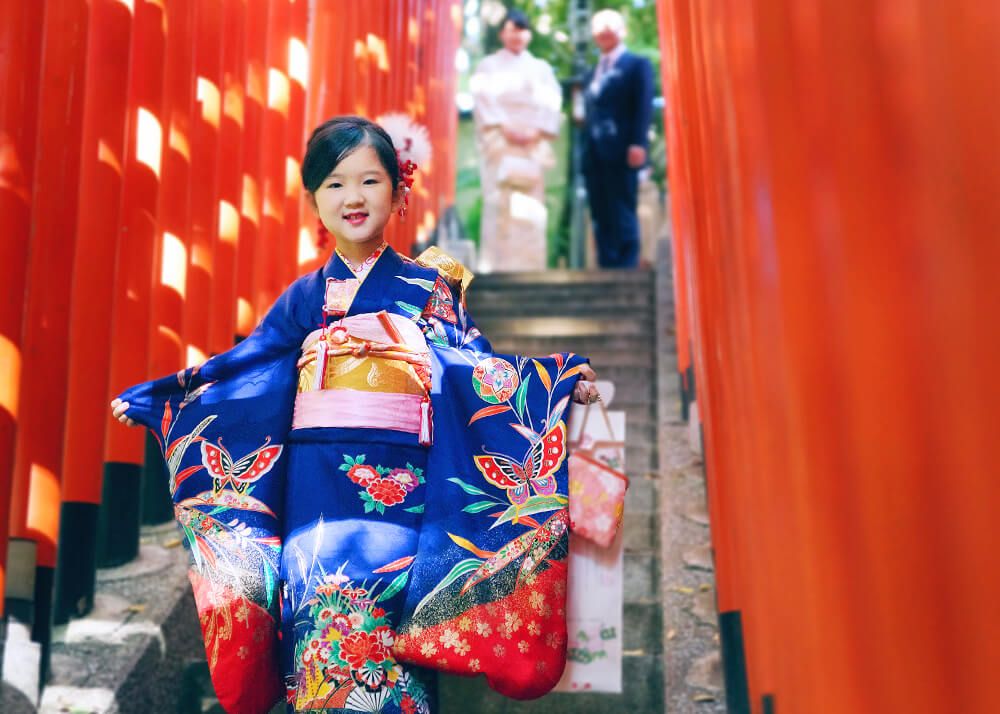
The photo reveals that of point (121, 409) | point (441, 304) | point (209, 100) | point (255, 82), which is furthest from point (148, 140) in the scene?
point (441, 304)

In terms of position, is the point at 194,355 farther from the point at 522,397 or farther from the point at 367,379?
the point at 522,397

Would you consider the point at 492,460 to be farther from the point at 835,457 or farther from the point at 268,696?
the point at 835,457

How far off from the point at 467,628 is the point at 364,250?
3.66 feet

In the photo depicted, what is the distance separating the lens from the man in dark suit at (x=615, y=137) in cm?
812

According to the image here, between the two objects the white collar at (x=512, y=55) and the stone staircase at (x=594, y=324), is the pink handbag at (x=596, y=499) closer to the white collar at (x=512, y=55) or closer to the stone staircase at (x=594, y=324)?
the stone staircase at (x=594, y=324)

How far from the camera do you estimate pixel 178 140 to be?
14.3 ft

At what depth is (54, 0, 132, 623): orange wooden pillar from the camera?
365 centimetres

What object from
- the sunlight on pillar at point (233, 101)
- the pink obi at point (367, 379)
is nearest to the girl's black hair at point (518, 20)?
the sunlight on pillar at point (233, 101)

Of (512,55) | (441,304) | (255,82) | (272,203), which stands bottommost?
(441,304)

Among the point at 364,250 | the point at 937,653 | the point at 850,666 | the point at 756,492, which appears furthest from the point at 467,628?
the point at 937,653

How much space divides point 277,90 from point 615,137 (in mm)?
3615

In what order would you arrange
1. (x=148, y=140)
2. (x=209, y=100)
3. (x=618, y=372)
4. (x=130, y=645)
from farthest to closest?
(x=618, y=372)
(x=209, y=100)
(x=148, y=140)
(x=130, y=645)

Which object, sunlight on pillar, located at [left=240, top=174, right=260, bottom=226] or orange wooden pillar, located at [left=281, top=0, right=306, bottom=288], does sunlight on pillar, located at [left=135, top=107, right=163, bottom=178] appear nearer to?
sunlight on pillar, located at [left=240, top=174, right=260, bottom=226]

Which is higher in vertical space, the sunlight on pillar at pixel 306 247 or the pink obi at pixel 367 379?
the sunlight on pillar at pixel 306 247
